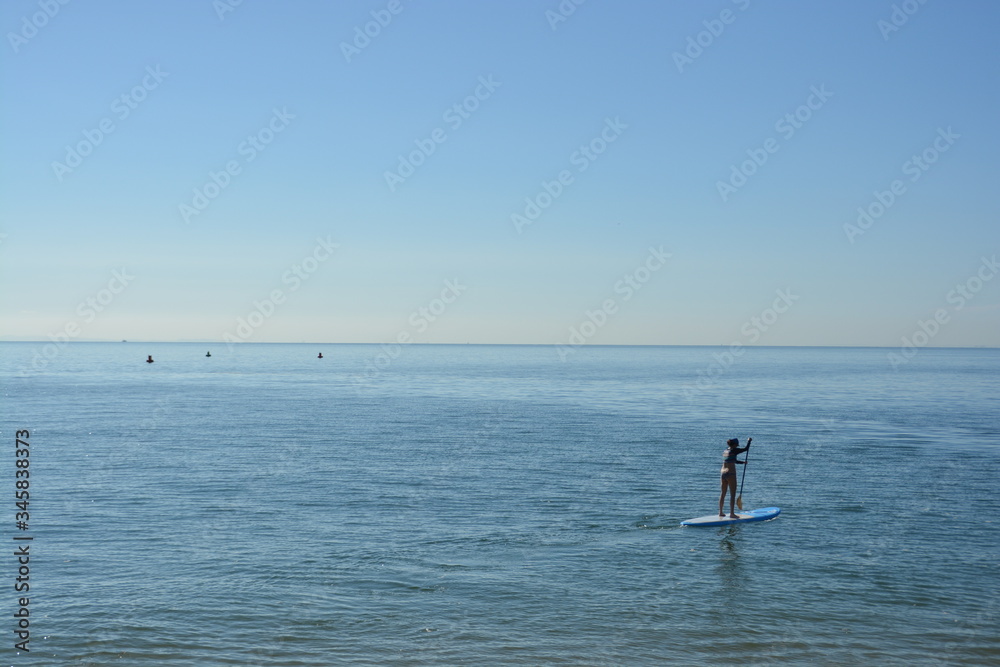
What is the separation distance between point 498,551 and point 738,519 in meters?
8.86

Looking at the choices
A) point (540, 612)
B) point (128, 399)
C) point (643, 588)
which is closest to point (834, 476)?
point (643, 588)

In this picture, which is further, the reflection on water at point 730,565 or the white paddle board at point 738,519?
the white paddle board at point 738,519

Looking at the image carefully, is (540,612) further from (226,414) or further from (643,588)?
(226,414)

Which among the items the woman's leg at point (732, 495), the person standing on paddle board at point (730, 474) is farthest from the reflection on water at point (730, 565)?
the person standing on paddle board at point (730, 474)

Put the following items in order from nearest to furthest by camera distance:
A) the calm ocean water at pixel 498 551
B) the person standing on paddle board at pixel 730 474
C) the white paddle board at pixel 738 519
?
1. the calm ocean water at pixel 498 551
2. the white paddle board at pixel 738 519
3. the person standing on paddle board at pixel 730 474

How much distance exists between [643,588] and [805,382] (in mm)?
115380

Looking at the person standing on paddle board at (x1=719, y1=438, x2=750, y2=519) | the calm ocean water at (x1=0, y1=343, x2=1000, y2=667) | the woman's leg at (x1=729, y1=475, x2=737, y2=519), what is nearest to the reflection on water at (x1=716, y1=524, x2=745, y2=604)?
the calm ocean water at (x1=0, y1=343, x2=1000, y2=667)

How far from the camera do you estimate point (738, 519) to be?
89.8ft

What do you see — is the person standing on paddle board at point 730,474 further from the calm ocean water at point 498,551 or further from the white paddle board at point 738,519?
the calm ocean water at point 498,551

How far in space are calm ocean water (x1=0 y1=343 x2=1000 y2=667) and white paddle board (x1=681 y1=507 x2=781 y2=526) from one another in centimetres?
40

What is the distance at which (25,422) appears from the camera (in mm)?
60125

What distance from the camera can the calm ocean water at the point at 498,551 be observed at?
17203 mm

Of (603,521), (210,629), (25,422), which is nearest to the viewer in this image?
(210,629)

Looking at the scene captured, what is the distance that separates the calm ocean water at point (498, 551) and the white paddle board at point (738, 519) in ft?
1.31
